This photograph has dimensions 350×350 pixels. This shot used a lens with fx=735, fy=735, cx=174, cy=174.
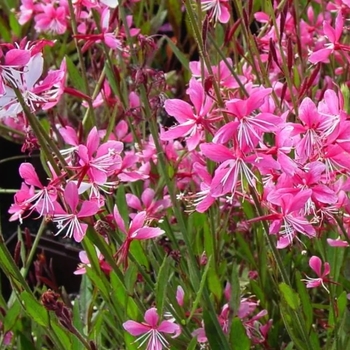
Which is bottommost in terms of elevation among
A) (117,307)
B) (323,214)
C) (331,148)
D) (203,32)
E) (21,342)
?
(21,342)

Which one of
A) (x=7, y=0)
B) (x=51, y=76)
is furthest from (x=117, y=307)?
(x=7, y=0)

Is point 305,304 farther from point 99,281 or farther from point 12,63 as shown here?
point 12,63

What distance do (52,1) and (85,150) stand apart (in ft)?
2.24

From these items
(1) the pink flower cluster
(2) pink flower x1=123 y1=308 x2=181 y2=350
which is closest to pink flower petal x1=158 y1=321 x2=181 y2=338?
(2) pink flower x1=123 y1=308 x2=181 y2=350

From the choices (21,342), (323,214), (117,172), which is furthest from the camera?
(21,342)

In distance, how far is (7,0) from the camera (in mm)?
Result: 2447

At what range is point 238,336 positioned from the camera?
0.98m

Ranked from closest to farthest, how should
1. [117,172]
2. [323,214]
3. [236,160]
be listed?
[236,160]
[323,214]
[117,172]

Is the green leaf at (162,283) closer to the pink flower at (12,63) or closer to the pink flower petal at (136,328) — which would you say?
the pink flower petal at (136,328)

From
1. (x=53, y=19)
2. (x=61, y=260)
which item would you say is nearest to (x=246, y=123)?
(x=53, y=19)

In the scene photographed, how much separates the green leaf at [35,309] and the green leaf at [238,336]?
0.81 ft

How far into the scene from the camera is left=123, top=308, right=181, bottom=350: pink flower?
95 cm

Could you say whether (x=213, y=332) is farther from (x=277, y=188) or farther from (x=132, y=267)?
(x=277, y=188)

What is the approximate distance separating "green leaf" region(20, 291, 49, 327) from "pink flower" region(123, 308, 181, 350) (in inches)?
4.4
